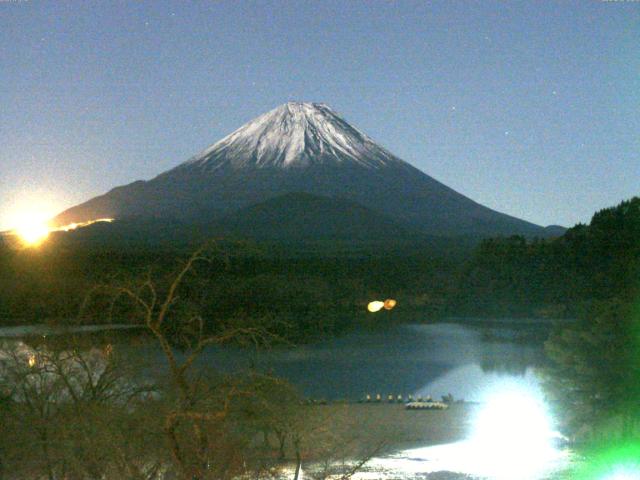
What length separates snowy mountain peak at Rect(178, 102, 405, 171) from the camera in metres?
114

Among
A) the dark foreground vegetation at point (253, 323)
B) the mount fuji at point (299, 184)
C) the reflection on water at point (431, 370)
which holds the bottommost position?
the reflection on water at point (431, 370)

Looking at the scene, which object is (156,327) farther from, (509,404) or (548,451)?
(509,404)

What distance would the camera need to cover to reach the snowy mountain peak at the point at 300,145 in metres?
114

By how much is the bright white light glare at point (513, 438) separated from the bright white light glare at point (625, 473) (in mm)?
1465

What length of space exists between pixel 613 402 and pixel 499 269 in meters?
40.1

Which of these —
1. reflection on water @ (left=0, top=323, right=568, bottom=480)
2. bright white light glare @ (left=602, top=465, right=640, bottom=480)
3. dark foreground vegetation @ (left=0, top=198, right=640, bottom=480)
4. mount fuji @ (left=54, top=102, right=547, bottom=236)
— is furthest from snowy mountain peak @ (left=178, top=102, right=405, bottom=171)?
bright white light glare @ (left=602, top=465, right=640, bottom=480)

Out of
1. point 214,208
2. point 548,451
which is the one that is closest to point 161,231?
point 214,208

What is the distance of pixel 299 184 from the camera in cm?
10981

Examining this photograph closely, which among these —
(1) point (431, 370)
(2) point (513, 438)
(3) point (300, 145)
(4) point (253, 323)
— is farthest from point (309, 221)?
(4) point (253, 323)

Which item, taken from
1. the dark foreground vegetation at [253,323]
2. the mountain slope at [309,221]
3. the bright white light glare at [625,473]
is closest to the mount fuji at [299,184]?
the mountain slope at [309,221]

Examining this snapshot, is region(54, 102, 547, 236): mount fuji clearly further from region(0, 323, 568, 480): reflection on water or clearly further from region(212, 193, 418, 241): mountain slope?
region(0, 323, 568, 480): reflection on water

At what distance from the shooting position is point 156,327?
578 cm

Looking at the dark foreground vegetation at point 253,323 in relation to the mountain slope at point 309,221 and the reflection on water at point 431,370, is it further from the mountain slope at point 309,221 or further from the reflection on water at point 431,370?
the mountain slope at point 309,221

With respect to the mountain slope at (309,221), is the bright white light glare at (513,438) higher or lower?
lower
